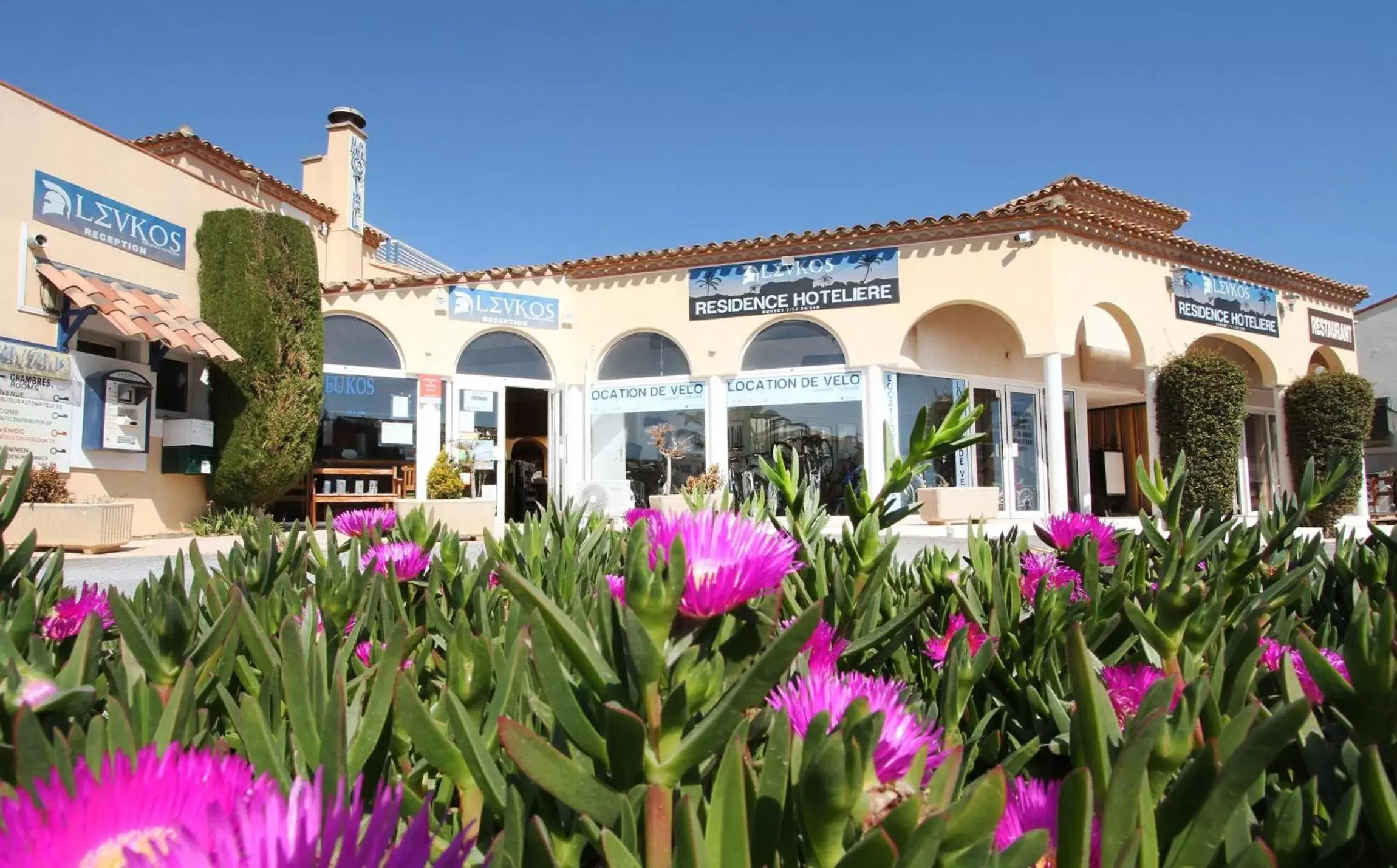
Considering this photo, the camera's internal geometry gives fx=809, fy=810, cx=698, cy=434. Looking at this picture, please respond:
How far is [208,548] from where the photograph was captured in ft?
22.7

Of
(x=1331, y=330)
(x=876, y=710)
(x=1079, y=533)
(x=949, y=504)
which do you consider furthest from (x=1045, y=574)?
(x=1331, y=330)

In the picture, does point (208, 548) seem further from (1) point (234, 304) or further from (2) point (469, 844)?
(2) point (469, 844)

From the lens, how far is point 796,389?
10.7m

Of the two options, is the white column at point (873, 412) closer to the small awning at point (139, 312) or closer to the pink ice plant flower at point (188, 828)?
the small awning at point (139, 312)

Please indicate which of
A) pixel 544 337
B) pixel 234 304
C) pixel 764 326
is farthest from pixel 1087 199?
pixel 234 304

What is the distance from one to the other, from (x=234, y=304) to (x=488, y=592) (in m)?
9.07

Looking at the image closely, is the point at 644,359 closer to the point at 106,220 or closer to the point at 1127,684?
the point at 106,220

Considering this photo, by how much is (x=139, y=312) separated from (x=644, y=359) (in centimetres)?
583

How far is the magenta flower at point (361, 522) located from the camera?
1828 mm

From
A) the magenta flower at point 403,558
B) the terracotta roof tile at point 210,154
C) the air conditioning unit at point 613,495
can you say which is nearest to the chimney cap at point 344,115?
the terracotta roof tile at point 210,154

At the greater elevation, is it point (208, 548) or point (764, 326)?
point (764, 326)

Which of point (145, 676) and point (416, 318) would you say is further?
point (416, 318)

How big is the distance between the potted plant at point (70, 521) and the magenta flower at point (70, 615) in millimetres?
6571

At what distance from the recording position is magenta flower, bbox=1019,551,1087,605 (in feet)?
4.87
